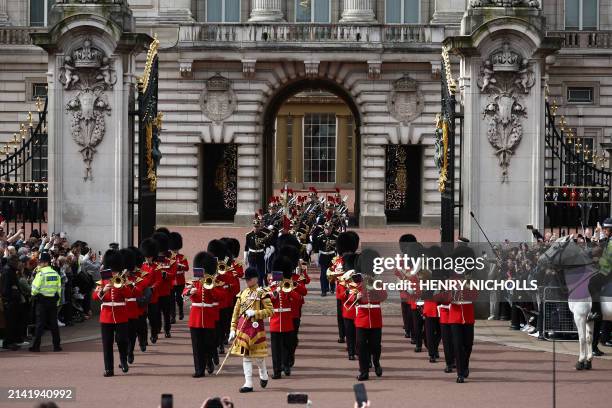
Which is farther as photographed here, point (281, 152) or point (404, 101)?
point (281, 152)

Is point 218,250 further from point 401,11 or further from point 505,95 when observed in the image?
point 401,11

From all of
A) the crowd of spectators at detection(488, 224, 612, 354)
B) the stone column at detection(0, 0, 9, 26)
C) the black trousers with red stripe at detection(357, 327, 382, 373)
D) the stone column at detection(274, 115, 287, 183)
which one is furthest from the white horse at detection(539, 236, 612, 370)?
the stone column at detection(274, 115, 287, 183)

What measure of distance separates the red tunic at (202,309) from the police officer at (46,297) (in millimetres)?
2379

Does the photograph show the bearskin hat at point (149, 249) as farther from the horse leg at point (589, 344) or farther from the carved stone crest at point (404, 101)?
the carved stone crest at point (404, 101)

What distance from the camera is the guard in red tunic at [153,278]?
58.0 ft

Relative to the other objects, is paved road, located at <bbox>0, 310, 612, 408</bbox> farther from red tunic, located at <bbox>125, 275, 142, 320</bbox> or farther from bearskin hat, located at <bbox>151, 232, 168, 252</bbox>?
bearskin hat, located at <bbox>151, 232, 168, 252</bbox>

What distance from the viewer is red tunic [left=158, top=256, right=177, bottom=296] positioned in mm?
18625

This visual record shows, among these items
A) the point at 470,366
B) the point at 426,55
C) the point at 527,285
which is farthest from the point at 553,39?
the point at 426,55

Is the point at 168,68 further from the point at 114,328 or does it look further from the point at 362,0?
the point at 114,328

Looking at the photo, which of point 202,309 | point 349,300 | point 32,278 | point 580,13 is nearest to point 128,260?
point 202,309

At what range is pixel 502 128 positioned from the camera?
65.4ft

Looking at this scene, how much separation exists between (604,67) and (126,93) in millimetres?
22845

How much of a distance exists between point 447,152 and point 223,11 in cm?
2100

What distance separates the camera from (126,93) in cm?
2005
